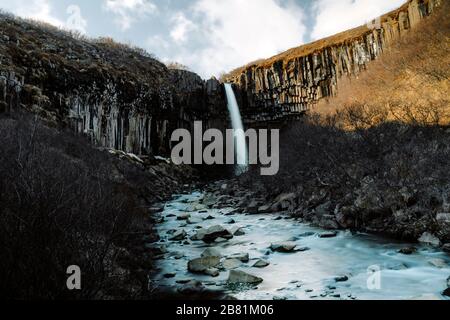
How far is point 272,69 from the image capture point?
41.4 m

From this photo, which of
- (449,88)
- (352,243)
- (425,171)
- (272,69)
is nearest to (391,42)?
(272,69)

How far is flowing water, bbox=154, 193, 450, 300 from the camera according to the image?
19.7ft

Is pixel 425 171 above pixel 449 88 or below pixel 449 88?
below

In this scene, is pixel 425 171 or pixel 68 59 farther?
pixel 68 59

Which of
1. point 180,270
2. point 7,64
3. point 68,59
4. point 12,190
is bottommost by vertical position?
point 180,270

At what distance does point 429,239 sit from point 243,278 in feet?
15.6

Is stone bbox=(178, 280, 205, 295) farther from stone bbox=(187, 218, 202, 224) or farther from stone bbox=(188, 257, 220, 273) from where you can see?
stone bbox=(187, 218, 202, 224)

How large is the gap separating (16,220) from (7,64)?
2354cm

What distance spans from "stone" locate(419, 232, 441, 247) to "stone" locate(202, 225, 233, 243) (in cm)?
528

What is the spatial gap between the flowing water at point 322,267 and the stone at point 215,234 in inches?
11.9

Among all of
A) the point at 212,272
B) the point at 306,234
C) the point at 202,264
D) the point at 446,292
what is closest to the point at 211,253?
the point at 202,264

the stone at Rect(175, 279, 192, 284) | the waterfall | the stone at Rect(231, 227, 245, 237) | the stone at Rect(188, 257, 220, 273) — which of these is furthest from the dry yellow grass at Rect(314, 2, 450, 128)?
the stone at Rect(175, 279, 192, 284)

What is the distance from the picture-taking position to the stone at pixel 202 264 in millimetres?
7539

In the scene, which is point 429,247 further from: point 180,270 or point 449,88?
point 449,88
